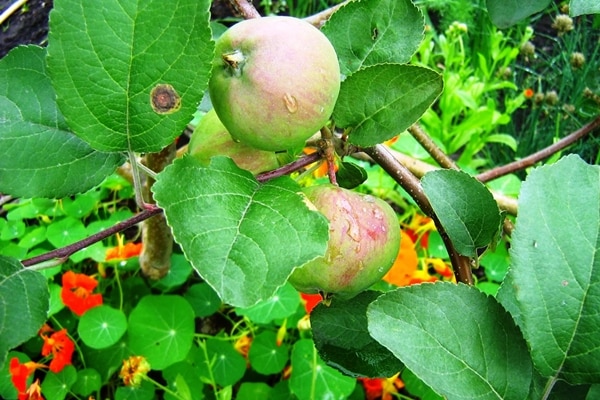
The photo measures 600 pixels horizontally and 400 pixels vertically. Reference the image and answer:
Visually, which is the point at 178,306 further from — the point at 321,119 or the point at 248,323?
the point at 321,119

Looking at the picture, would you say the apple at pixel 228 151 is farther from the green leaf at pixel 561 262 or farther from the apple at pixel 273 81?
the green leaf at pixel 561 262

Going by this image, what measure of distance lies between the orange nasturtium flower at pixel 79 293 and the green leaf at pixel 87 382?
12cm

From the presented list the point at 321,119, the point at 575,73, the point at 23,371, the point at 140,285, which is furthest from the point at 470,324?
the point at 575,73

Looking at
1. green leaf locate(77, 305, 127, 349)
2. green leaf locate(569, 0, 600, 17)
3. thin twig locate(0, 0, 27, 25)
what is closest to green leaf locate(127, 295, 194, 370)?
green leaf locate(77, 305, 127, 349)

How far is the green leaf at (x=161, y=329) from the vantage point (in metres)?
1.27

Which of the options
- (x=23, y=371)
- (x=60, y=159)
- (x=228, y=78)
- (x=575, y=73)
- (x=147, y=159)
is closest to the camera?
(x=228, y=78)

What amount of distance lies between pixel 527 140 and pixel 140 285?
1245 mm

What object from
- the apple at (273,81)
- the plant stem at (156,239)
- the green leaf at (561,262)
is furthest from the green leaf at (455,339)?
the plant stem at (156,239)

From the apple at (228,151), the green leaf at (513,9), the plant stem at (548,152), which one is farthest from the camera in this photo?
the plant stem at (548,152)

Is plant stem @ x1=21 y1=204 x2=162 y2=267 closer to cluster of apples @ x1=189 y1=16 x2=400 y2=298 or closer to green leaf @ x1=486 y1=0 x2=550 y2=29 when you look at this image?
cluster of apples @ x1=189 y1=16 x2=400 y2=298

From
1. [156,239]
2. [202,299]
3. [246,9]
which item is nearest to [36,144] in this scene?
[246,9]

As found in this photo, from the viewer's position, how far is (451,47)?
6.08ft

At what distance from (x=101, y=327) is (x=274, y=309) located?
350mm

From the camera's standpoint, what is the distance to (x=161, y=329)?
1.29 meters
